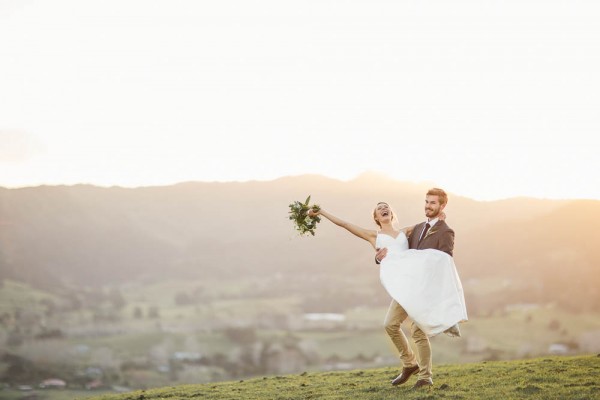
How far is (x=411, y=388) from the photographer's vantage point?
1235 cm

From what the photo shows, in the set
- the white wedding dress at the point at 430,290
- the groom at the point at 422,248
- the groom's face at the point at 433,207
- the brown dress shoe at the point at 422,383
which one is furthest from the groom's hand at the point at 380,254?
the brown dress shoe at the point at 422,383

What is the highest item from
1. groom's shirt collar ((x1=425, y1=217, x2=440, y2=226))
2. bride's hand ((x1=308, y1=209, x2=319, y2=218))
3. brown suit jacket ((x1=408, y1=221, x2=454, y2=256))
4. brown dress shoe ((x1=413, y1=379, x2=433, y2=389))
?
bride's hand ((x1=308, y1=209, x2=319, y2=218))

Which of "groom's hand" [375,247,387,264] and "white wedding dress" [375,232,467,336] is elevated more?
"groom's hand" [375,247,387,264]

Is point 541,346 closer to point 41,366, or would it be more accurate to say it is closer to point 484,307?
point 484,307

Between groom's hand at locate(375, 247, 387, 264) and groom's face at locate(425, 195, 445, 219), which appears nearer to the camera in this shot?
groom's face at locate(425, 195, 445, 219)

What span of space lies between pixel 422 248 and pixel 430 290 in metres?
0.78

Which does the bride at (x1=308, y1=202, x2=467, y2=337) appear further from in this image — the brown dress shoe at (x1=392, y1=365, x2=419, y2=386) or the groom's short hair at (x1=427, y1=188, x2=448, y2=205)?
the brown dress shoe at (x1=392, y1=365, x2=419, y2=386)

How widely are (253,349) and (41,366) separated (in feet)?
175

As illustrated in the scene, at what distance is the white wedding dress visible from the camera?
11594mm

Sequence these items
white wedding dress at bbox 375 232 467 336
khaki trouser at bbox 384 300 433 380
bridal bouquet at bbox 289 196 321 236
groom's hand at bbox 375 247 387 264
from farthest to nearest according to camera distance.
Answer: bridal bouquet at bbox 289 196 321 236, groom's hand at bbox 375 247 387 264, khaki trouser at bbox 384 300 433 380, white wedding dress at bbox 375 232 467 336

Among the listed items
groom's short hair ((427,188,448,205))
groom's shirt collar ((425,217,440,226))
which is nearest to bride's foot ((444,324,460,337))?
groom's shirt collar ((425,217,440,226))

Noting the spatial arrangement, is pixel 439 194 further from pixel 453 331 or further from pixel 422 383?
pixel 422 383

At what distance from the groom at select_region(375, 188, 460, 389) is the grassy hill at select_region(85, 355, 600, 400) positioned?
42cm

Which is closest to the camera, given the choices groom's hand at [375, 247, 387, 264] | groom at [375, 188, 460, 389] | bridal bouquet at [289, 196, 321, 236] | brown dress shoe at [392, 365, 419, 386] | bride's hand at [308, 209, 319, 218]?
groom at [375, 188, 460, 389]
